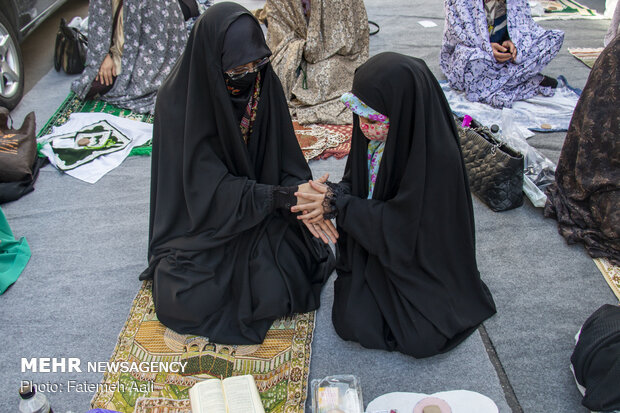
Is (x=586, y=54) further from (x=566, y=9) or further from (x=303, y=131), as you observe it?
(x=303, y=131)

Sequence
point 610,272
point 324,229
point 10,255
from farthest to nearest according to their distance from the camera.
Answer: point 10,255
point 610,272
point 324,229

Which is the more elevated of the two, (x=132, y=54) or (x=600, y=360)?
(x=132, y=54)

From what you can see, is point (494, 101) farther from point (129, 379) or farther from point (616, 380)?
point (129, 379)

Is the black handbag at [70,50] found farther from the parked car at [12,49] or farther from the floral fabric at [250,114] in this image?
the floral fabric at [250,114]

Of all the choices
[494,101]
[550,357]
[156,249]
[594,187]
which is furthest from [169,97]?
[494,101]

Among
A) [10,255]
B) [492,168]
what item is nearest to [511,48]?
[492,168]

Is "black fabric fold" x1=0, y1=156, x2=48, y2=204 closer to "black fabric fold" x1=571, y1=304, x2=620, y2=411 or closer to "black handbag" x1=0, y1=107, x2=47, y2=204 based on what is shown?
"black handbag" x1=0, y1=107, x2=47, y2=204

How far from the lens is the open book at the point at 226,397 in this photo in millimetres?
1707

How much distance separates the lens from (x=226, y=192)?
2.11m

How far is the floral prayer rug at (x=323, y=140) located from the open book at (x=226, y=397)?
2.06m

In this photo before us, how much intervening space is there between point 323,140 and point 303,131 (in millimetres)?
220

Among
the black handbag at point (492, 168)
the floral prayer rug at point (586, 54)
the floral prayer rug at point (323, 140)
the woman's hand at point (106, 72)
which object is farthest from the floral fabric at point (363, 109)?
the floral prayer rug at point (586, 54)

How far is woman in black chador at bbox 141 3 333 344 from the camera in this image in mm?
1984

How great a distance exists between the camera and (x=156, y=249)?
2.27 metres
